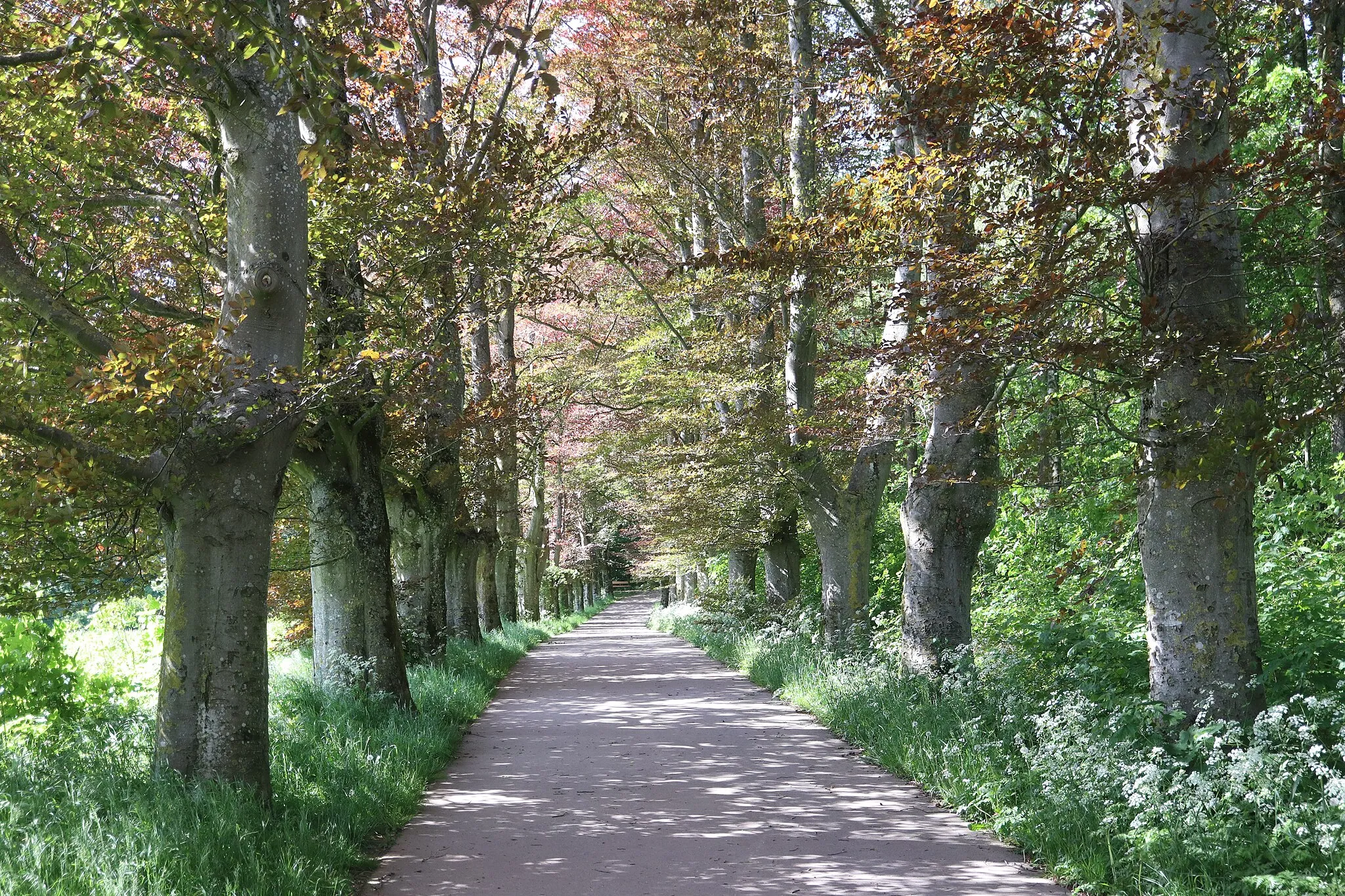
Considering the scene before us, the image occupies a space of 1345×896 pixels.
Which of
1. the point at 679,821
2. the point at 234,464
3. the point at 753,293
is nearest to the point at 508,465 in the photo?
the point at 753,293

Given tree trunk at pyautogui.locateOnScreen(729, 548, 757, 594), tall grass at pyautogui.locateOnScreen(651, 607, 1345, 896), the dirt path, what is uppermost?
tree trunk at pyautogui.locateOnScreen(729, 548, 757, 594)

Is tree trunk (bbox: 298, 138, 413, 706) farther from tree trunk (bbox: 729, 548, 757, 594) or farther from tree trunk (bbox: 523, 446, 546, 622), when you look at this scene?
tree trunk (bbox: 523, 446, 546, 622)

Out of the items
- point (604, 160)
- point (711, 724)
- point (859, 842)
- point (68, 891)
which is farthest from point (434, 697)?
point (604, 160)

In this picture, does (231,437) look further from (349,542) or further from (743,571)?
(743,571)

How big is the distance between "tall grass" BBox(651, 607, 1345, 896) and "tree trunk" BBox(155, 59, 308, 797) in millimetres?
4426

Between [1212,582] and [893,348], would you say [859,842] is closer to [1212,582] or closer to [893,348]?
[1212,582]

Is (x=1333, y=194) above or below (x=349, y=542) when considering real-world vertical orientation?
above

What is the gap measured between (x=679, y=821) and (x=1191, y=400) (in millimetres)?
4029

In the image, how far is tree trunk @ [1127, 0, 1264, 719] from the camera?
5.38 meters

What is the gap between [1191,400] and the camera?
545cm

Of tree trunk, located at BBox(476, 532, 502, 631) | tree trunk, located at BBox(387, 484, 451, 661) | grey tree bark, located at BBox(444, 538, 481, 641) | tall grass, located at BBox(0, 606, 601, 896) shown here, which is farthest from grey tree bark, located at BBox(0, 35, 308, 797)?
tree trunk, located at BBox(476, 532, 502, 631)

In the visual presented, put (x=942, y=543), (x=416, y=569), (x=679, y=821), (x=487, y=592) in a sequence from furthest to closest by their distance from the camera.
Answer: (x=487, y=592)
(x=416, y=569)
(x=942, y=543)
(x=679, y=821)

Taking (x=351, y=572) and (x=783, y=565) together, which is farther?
(x=783, y=565)

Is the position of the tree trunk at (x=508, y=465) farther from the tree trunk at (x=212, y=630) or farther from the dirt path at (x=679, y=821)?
the tree trunk at (x=212, y=630)
